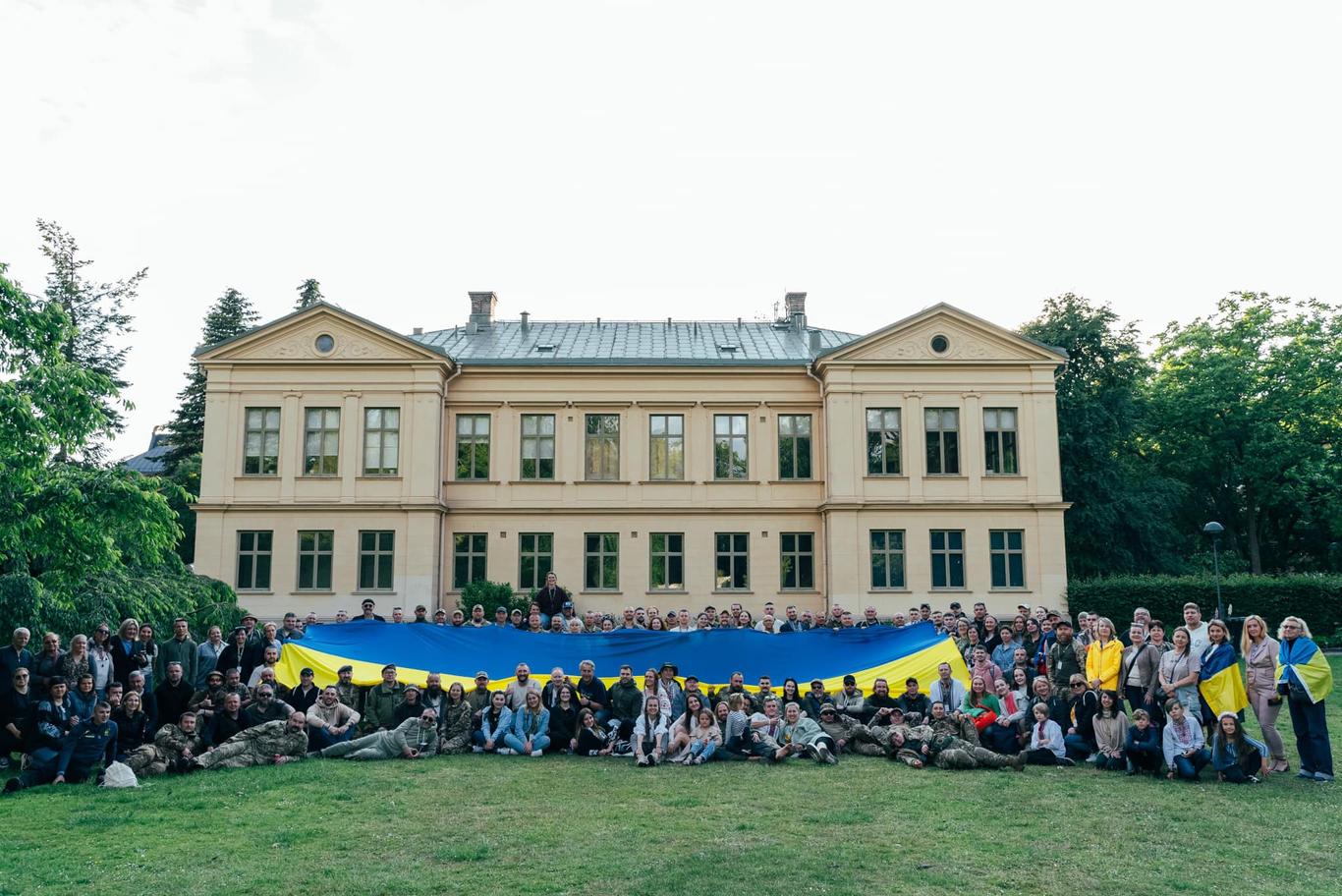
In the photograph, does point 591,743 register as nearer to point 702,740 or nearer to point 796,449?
point 702,740

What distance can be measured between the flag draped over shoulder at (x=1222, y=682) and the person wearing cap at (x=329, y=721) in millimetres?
11169

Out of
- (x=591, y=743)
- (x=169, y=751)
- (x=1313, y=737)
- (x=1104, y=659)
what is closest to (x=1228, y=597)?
(x=1104, y=659)

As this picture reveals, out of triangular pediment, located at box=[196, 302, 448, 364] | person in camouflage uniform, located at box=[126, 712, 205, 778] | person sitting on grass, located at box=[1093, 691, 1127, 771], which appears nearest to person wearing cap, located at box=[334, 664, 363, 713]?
person in camouflage uniform, located at box=[126, 712, 205, 778]

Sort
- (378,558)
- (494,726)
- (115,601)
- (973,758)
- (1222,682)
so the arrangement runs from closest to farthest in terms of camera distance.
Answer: (1222,682)
(973,758)
(494,726)
(115,601)
(378,558)

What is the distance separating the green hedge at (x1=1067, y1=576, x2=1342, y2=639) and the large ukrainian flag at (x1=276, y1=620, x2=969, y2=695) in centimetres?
1440

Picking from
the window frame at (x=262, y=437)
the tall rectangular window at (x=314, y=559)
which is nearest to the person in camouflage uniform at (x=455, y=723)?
the tall rectangular window at (x=314, y=559)

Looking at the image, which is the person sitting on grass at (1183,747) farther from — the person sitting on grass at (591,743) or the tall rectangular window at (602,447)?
the tall rectangular window at (602,447)

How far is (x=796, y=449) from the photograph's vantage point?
31453 mm

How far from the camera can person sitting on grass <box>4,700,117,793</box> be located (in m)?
11.8

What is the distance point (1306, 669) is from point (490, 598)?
20.3 m

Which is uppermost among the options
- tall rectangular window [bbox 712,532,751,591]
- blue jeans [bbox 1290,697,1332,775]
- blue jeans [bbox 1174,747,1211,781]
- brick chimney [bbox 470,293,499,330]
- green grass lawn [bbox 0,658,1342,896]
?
brick chimney [bbox 470,293,499,330]

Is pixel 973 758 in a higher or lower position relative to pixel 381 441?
lower

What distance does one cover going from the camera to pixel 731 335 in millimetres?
35844

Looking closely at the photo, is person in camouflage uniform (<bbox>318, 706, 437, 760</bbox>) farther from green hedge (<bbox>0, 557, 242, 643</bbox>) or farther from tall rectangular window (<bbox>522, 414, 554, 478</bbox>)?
tall rectangular window (<bbox>522, 414, 554, 478</bbox>)
